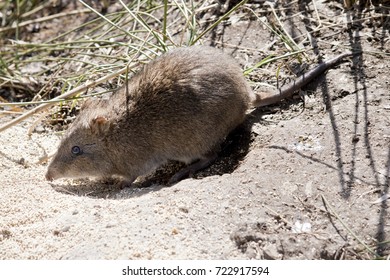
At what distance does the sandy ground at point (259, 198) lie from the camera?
423 centimetres

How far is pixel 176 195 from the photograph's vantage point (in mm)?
4809

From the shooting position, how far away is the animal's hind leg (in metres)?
5.62

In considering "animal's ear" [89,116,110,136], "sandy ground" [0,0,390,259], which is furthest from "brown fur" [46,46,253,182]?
"sandy ground" [0,0,390,259]

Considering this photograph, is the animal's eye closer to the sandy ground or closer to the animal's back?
the sandy ground

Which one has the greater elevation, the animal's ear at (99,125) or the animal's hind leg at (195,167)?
the animal's ear at (99,125)

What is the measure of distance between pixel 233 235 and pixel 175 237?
0.39 metres

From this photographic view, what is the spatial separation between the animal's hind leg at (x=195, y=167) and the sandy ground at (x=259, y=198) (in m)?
0.07

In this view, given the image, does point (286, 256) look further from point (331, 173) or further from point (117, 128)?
point (117, 128)

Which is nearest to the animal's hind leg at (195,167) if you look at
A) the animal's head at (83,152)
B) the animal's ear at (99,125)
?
the animal's head at (83,152)

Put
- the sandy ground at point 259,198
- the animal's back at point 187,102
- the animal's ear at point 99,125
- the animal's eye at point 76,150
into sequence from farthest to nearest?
the animal's eye at point 76,150, the animal's ear at point 99,125, the animal's back at point 187,102, the sandy ground at point 259,198

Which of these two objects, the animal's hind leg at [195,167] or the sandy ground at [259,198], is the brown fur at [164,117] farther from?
the sandy ground at [259,198]

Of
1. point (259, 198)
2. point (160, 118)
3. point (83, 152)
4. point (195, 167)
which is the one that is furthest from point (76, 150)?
point (259, 198)

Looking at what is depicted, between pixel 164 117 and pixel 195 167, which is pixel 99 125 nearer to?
pixel 164 117
